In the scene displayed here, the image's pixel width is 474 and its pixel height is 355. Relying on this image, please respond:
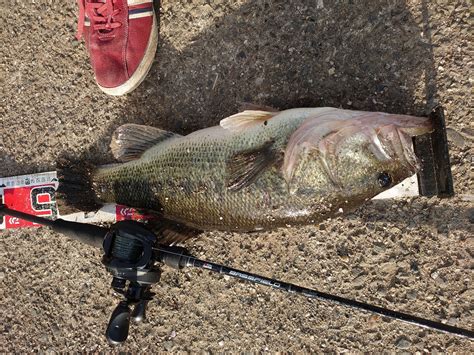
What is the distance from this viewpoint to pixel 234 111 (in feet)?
8.57

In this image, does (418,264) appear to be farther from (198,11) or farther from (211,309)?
(198,11)

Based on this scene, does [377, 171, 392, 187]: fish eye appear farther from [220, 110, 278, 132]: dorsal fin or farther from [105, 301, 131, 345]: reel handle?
[105, 301, 131, 345]: reel handle

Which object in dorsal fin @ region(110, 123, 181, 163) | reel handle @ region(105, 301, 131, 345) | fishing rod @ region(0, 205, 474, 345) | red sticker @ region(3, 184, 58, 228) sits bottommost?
reel handle @ region(105, 301, 131, 345)

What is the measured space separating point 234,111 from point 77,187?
112 centimetres

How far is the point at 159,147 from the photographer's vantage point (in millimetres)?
2412

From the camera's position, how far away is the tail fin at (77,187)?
2580 mm

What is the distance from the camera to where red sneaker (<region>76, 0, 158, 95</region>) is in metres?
2.63

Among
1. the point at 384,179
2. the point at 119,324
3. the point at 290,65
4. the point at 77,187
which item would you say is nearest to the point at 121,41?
the point at 77,187

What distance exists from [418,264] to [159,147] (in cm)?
167

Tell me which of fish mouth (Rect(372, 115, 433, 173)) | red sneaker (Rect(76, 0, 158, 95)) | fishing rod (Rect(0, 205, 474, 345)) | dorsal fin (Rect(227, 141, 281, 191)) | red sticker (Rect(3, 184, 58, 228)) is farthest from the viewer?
red sticker (Rect(3, 184, 58, 228))

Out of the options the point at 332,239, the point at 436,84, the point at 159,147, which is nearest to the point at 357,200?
the point at 332,239

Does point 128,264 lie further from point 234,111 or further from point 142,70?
point 142,70

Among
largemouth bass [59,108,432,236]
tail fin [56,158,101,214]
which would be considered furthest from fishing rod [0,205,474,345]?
tail fin [56,158,101,214]

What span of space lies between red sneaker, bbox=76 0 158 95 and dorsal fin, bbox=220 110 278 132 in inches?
33.7
